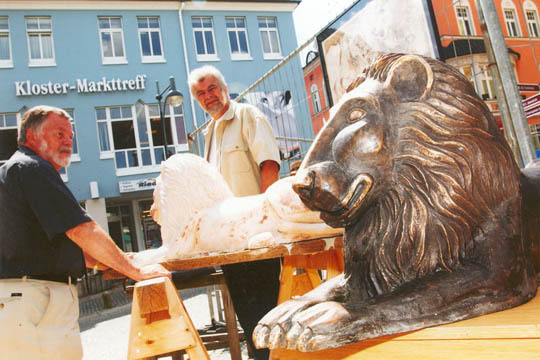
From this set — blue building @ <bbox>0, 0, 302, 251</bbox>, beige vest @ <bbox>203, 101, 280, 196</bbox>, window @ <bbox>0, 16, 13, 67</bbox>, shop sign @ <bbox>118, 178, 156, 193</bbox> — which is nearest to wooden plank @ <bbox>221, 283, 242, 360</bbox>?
beige vest @ <bbox>203, 101, 280, 196</bbox>

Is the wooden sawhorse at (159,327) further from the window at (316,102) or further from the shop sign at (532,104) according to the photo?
the window at (316,102)

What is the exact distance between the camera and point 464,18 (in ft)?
7.18

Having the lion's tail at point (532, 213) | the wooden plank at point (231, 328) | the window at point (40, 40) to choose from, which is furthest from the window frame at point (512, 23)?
the window at point (40, 40)

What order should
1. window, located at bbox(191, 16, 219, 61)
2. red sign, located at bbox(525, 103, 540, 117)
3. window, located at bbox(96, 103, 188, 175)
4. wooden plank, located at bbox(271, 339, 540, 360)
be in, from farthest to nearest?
1. window, located at bbox(191, 16, 219, 61)
2. window, located at bbox(96, 103, 188, 175)
3. red sign, located at bbox(525, 103, 540, 117)
4. wooden plank, located at bbox(271, 339, 540, 360)

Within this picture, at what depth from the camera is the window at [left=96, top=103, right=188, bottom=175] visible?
12.7 metres

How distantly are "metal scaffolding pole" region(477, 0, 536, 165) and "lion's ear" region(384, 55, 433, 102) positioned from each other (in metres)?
1.10

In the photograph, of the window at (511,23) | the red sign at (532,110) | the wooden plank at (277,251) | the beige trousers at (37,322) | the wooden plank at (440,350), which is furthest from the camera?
the window at (511,23)

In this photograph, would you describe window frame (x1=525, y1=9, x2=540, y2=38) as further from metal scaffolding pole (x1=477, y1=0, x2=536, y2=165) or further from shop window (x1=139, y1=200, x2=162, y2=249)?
shop window (x1=139, y1=200, x2=162, y2=249)

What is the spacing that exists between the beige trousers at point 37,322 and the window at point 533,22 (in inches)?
115

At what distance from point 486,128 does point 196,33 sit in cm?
1447

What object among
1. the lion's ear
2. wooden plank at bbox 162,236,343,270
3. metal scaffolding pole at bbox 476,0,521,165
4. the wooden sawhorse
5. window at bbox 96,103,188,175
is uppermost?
window at bbox 96,103,188,175

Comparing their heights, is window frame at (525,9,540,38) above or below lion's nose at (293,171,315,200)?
above

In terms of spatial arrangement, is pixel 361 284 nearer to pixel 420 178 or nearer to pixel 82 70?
pixel 420 178

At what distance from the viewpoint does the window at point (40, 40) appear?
1259 cm
